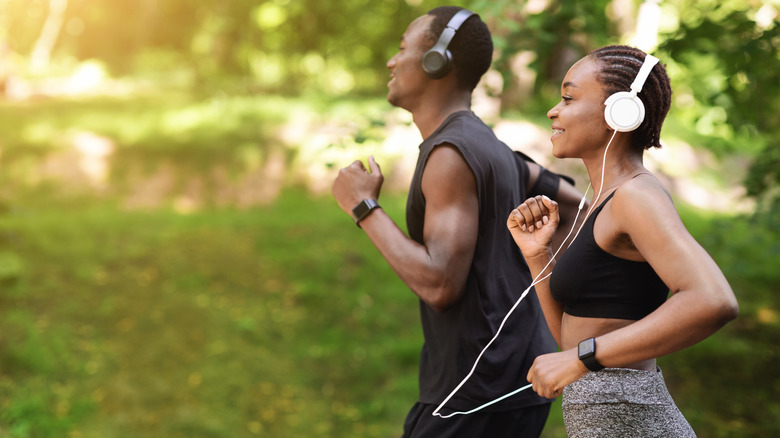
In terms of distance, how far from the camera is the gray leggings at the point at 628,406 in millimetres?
1627

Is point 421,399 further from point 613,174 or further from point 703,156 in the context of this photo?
point 703,156

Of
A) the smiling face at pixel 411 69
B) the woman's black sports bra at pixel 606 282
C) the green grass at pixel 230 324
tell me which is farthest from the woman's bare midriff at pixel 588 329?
the green grass at pixel 230 324

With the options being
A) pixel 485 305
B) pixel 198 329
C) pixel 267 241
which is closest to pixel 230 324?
pixel 198 329

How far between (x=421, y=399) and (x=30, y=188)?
25.7 ft

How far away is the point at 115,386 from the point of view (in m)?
5.73

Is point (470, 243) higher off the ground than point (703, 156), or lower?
lower

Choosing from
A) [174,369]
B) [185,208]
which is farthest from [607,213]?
[185,208]

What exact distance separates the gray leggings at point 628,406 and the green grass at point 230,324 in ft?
8.05

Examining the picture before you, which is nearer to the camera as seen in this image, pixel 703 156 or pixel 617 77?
pixel 617 77

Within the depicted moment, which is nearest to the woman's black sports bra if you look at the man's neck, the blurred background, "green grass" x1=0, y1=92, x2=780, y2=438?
the man's neck

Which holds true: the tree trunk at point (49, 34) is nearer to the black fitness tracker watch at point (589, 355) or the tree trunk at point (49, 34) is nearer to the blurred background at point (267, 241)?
the blurred background at point (267, 241)

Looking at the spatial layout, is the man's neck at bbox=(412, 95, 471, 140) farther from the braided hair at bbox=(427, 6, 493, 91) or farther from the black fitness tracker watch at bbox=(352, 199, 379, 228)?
the black fitness tracker watch at bbox=(352, 199, 379, 228)

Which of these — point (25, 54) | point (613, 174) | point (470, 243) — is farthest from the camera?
point (25, 54)

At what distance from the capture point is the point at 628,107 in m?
1.62
